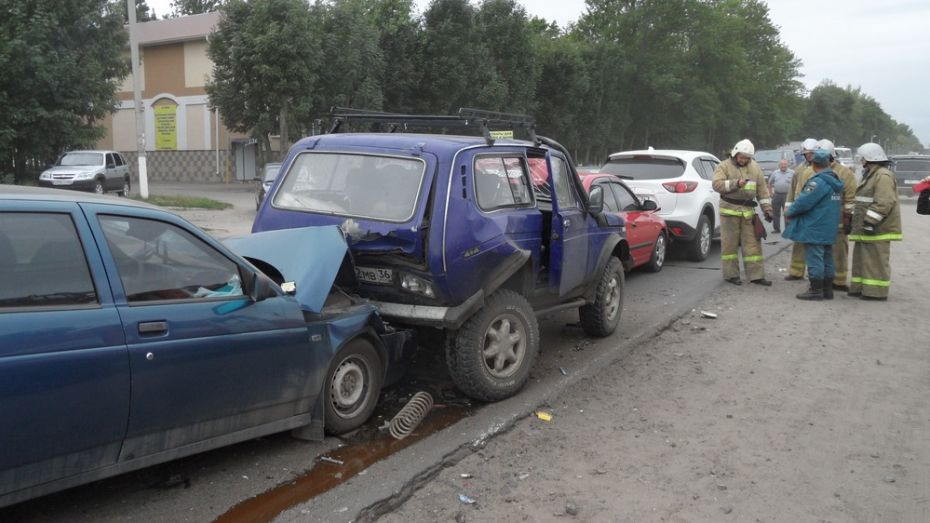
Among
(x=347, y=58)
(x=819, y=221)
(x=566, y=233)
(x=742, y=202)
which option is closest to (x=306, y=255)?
(x=566, y=233)

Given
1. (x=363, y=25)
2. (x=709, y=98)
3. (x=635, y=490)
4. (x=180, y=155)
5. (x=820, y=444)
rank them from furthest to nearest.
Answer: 1. (x=709, y=98)
2. (x=180, y=155)
3. (x=363, y=25)
4. (x=820, y=444)
5. (x=635, y=490)

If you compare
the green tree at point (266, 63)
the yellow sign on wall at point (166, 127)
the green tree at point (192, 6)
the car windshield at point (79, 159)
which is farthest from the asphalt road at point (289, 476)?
the green tree at point (192, 6)

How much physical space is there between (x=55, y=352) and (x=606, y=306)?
524 cm

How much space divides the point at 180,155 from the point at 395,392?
3383 cm

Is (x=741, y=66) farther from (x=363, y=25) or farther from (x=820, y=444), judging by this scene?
(x=820, y=444)

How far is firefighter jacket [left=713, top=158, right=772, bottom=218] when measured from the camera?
1023 centimetres

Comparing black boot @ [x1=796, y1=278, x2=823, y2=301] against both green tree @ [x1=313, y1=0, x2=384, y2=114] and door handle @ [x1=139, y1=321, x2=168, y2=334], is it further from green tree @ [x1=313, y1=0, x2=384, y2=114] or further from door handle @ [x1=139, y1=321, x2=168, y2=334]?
green tree @ [x1=313, y1=0, x2=384, y2=114]

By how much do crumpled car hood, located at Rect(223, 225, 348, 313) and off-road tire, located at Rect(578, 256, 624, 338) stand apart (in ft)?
10.5

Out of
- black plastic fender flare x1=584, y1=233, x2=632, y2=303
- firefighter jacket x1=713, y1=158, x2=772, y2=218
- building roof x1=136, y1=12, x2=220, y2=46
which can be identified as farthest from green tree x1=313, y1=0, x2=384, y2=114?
black plastic fender flare x1=584, y1=233, x2=632, y2=303

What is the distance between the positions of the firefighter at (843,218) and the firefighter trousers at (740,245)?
936 mm

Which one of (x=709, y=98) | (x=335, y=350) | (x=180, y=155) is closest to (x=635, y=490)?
(x=335, y=350)

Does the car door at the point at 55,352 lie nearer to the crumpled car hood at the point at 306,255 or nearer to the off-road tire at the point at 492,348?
the crumpled car hood at the point at 306,255

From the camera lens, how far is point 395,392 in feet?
19.0

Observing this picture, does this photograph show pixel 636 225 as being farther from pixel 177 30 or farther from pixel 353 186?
pixel 177 30
